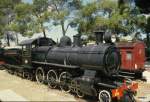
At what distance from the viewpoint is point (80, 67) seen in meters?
13.0

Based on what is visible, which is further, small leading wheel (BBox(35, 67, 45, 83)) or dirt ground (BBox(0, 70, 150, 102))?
small leading wheel (BBox(35, 67, 45, 83))

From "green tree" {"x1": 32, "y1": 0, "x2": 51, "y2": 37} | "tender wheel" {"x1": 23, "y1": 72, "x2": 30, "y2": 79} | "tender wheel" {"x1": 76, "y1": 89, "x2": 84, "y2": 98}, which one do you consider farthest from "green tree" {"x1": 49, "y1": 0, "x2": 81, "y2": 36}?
"tender wheel" {"x1": 76, "y1": 89, "x2": 84, "y2": 98}

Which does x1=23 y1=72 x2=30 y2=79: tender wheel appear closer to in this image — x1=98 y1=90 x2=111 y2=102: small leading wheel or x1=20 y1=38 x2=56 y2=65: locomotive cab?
x1=20 y1=38 x2=56 y2=65: locomotive cab

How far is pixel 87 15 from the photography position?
30.6 meters

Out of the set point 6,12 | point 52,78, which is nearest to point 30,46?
point 52,78

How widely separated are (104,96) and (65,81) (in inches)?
114

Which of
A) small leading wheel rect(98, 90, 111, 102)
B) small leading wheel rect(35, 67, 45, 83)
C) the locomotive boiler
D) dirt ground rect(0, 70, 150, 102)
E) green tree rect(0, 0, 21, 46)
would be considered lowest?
dirt ground rect(0, 70, 150, 102)

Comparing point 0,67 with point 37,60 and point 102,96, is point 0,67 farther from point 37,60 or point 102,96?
point 102,96

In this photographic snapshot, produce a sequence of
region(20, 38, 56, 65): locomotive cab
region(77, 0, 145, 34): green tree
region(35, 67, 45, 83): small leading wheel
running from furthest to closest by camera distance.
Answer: region(77, 0, 145, 34): green tree → region(20, 38, 56, 65): locomotive cab → region(35, 67, 45, 83): small leading wheel

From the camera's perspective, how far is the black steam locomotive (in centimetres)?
1160

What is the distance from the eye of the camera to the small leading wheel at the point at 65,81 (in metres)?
13.5

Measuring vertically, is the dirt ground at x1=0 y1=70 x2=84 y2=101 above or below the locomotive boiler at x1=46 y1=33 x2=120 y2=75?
below

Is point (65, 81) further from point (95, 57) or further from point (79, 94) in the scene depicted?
point (95, 57)

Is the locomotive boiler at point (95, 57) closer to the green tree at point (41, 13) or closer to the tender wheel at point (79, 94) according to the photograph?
the tender wheel at point (79, 94)
